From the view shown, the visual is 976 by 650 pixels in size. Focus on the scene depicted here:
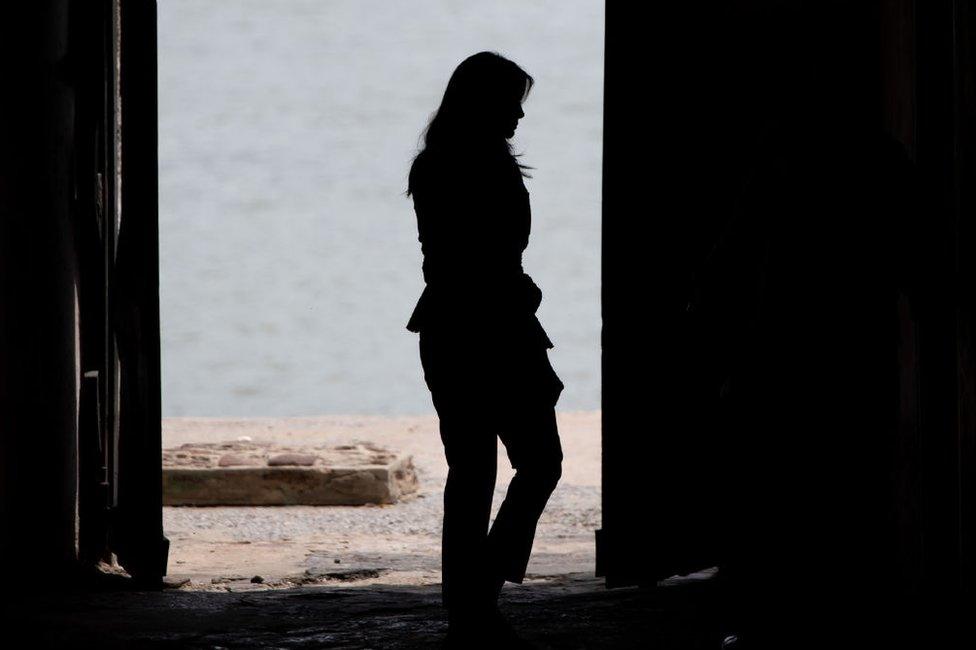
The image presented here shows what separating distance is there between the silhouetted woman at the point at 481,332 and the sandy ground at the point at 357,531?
1.89 meters

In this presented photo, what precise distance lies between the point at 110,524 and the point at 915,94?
3168 millimetres

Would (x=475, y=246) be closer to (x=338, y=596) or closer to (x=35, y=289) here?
(x=338, y=596)

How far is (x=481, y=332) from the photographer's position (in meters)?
2.97

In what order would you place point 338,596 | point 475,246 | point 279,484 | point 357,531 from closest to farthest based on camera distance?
point 475,246, point 338,596, point 357,531, point 279,484

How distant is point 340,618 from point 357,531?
3607 millimetres

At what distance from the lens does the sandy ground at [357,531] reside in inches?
212

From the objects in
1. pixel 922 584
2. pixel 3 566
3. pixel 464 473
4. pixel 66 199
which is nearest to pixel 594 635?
pixel 464 473

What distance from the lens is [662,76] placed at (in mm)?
4285

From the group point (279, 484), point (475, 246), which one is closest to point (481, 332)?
point (475, 246)

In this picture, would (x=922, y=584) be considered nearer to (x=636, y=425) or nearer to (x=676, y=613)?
(x=676, y=613)

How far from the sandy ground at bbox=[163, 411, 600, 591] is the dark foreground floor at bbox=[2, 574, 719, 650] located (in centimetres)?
71

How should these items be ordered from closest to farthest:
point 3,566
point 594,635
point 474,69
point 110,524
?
point 474,69
point 594,635
point 3,566
point 110,524

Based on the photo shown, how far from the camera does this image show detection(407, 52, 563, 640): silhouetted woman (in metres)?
2.96

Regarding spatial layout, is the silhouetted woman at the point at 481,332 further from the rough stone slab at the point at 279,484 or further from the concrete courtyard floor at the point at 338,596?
the rough stone slab at the point at 279,484
